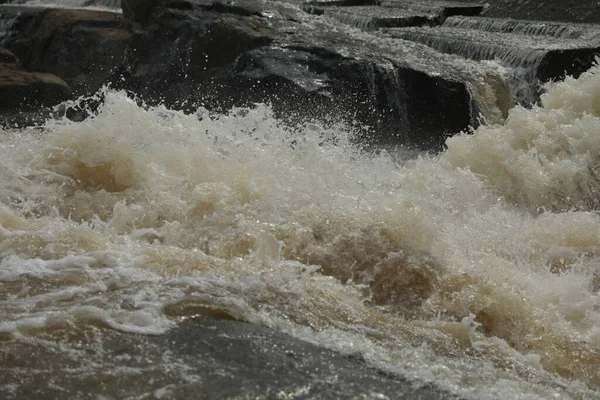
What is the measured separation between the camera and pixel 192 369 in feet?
9.46

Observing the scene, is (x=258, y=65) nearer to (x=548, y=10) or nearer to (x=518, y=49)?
(x=518, y=49)

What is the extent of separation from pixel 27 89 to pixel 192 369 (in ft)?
22.9

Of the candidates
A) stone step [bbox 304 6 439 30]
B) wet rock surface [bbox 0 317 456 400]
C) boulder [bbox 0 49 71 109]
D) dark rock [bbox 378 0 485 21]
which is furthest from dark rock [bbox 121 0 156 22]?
wet rock surface [bbox 0 317 456 400]

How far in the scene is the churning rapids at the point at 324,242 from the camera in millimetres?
3357

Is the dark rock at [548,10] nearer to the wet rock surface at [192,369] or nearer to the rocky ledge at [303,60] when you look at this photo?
the rocky ledge at [303,60]

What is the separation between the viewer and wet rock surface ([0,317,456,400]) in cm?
274

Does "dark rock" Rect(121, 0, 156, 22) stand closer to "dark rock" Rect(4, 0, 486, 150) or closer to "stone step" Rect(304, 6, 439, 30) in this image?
"dark rock" Rect(4, 0, 486, 150)

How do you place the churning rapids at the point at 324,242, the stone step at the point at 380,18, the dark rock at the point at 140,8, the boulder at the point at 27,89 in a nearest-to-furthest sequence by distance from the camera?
1. the churning rapids at the point at 324,242
2. the boulder at the point at 27,89
3. the dark rock at the point at 140,8
4. the stone step at the point at 380,18

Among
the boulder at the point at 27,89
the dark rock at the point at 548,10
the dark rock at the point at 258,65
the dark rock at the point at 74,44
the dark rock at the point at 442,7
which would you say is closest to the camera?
the dark rock at the point at 258,65

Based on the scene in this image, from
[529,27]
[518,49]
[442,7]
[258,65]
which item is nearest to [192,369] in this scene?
[258,65]

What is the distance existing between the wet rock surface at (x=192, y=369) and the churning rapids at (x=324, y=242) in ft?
0.18

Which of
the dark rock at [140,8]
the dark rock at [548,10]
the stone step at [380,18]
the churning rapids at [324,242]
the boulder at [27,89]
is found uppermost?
the dark rock at [548,10]

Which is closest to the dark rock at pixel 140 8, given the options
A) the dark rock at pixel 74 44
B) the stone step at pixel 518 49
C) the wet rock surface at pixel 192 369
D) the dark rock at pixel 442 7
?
the dark rock at pixel 74 44

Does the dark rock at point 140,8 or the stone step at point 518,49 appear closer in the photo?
the stone step at point 518,49
